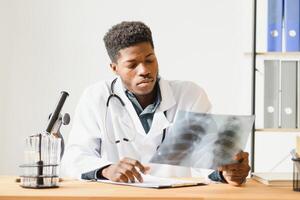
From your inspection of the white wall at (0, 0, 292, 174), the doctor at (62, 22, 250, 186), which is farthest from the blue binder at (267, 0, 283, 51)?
the doctor at (62, 22, 250, 186)

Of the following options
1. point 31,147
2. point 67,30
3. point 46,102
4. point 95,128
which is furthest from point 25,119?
point 31,147

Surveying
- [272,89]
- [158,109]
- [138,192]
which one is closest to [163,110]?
[158,109]

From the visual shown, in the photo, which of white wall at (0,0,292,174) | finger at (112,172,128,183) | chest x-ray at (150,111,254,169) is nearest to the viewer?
chest x-ray at (150,111,254,169)

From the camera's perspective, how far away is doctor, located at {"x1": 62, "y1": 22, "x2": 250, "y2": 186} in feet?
7.13

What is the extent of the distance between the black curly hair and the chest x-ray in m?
0.67

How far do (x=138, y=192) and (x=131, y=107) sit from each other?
0.80 metres

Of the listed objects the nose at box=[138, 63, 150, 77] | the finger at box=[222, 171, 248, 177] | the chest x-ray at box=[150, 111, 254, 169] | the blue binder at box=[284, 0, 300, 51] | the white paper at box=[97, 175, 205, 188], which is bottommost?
the white paper at box=[97, 175, 205, 188]

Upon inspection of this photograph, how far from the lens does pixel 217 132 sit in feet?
5.31

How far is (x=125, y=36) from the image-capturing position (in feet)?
7.29

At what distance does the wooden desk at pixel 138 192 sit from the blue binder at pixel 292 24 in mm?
1556

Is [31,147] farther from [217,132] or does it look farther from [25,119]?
[25,119]

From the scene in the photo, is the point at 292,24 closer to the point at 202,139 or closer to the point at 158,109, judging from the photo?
the point at 158,109

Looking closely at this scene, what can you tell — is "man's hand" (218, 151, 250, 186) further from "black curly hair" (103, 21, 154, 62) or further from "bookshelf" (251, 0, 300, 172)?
"bookshelf" (251, 0, 300, 172)

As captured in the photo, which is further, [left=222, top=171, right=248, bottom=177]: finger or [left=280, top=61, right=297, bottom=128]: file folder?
[left=280, top=61, right=297, bottom=128]: file folder
